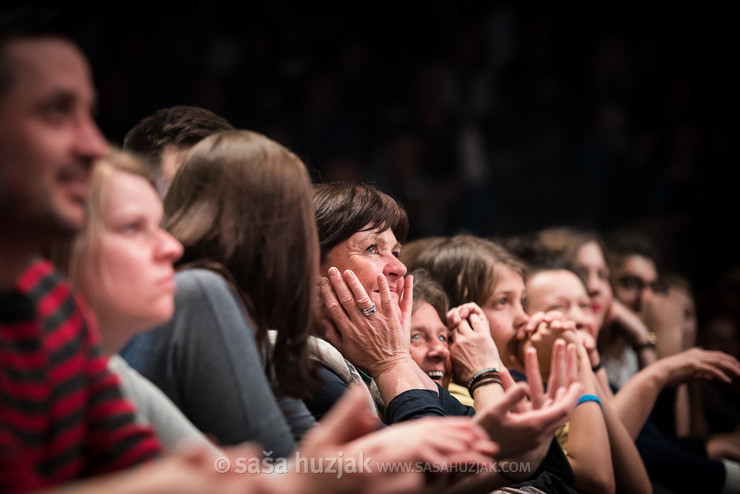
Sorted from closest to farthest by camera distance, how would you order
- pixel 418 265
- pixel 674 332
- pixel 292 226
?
1. pixel 292 226
2. pixel 418 265
3. pixel 674 332

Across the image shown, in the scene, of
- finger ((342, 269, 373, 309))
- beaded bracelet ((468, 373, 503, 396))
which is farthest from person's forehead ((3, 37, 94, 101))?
beaded bracelet ((468, 373, 503, 396))

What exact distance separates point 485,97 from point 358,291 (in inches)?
126

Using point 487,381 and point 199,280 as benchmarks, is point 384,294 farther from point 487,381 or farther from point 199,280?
point 199,280

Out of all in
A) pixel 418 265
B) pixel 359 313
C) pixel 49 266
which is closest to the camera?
pixel 49 266

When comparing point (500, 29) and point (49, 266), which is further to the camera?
point (500, 29)

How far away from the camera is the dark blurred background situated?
3943 mm

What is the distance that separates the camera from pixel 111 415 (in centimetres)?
83

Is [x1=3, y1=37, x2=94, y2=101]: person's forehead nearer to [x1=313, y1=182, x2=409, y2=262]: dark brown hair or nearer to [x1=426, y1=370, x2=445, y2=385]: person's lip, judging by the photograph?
[x1=313, y1=182, x2=409, y2=262]: dark brown hair

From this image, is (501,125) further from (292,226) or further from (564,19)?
(292,226)

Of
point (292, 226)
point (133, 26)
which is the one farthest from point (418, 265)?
point (133, 26)

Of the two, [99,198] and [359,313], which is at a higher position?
[99,198]

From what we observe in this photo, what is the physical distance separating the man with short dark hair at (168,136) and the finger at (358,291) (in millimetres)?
477

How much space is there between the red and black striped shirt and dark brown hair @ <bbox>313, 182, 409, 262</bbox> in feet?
2.84

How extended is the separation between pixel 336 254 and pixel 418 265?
50 cm
